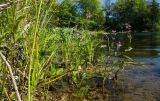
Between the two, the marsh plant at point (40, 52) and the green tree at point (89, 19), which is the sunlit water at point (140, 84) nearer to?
the marsh plant at point (40, 52)

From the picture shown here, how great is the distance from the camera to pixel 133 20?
93500 mm

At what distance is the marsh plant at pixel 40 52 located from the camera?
2.59 metres

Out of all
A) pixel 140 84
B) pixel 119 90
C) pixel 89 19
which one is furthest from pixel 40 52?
pixel 89 19

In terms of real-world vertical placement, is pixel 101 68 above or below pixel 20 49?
below

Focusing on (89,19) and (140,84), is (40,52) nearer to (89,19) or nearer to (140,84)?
(140,84)

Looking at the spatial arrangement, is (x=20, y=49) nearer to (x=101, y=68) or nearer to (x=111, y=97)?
(x=111, y=97)

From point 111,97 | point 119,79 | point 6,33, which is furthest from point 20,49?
point 119,79

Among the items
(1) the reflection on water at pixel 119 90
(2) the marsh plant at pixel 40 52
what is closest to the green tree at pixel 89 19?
(2) the marsh plant at pixel 40 52

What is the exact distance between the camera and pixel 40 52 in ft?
13.1

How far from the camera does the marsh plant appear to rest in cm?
259

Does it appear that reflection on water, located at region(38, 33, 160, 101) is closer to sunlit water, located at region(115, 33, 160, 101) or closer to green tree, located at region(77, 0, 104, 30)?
sunlit water, located at region(115, 33, 160, 101)

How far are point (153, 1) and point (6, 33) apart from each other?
111343 mm

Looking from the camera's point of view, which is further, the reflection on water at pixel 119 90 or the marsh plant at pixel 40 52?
the reflection on water at pixel 119 90

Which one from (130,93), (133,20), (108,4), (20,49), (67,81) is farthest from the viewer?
(108,4)
